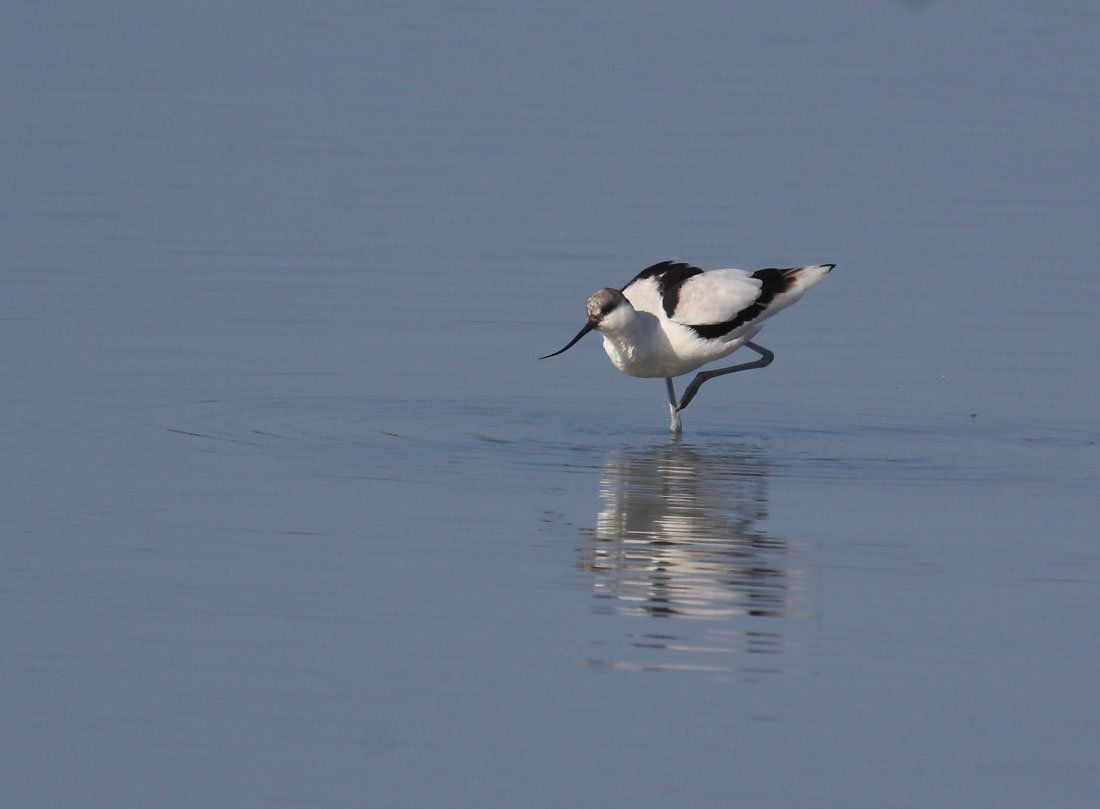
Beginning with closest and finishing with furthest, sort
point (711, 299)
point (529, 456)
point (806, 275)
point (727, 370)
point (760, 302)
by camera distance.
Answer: point (529, 456), point (711, 299), point (760, 302), point (806, 275), point (727, 370)

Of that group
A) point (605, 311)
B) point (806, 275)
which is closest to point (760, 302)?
point (806, 275)

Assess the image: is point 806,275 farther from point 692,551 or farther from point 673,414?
point 692,551

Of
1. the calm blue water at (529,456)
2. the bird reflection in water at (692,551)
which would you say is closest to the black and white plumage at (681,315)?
the calm blue water at (529,456)

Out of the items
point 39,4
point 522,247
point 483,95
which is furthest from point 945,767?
point 39,4

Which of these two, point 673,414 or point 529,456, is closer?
Result: point 529,456

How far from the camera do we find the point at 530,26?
30.2 m

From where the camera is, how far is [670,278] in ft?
40.2

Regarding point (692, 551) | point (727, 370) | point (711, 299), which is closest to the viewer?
point (692, 551)

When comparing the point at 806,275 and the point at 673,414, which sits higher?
the point at 806,275

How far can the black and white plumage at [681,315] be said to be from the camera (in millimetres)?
11648

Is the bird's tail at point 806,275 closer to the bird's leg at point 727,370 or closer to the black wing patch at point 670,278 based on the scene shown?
the bird's leg at point 727,370

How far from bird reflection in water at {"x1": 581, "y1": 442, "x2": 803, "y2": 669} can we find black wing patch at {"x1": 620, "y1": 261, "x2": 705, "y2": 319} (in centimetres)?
94

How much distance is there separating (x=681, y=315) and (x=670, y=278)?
1.13ft

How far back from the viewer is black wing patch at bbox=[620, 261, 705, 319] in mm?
12031
